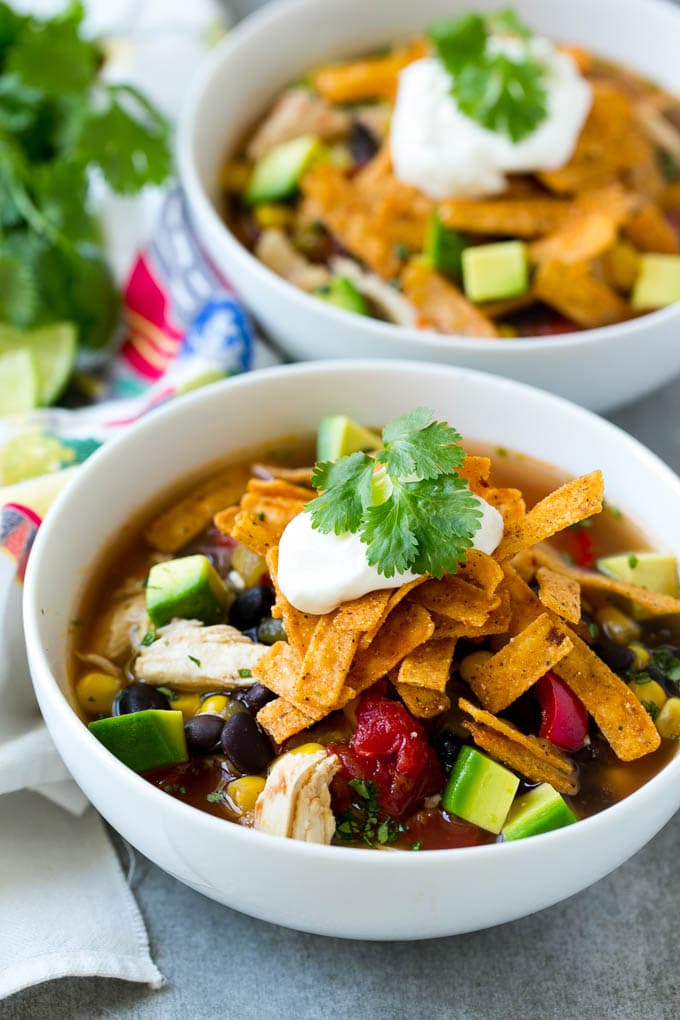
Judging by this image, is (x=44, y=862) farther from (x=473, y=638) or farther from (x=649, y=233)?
(x=649, y=233)

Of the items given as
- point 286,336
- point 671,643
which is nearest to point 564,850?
point 671,643

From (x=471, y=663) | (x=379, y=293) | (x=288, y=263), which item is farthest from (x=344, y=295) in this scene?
(x=471, y=663)

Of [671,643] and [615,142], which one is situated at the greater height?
[615,142]

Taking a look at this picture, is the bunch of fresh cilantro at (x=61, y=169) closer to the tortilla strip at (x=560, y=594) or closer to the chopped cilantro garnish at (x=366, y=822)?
the tortilla strip at (x=560, y=594)

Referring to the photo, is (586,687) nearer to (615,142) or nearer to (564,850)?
(564,850)

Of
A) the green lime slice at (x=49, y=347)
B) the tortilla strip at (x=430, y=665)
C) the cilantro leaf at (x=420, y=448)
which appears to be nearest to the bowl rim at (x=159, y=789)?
the tortilla strip at (x=430, y=665)

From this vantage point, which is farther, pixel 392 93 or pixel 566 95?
pixel 392 93
